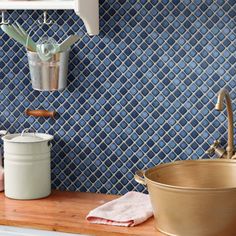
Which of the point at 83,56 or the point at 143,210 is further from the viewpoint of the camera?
the point at 83,56

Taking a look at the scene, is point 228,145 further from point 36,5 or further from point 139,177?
point 36,5

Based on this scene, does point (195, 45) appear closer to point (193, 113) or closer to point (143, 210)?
point (193, 113)

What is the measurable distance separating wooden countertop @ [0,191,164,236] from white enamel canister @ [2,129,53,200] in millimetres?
39

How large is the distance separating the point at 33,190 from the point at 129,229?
22.0 inches

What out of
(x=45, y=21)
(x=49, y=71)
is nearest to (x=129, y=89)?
(x=49, y=71)

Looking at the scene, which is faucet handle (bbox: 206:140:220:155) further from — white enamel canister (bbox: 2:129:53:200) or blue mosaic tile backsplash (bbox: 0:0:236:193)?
white enamel canister (bbox: 2:129:53:200)

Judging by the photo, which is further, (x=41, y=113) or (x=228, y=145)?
(x=41, y=113)

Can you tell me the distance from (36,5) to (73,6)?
159mm

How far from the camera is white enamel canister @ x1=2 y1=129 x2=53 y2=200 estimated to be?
9.25 ft

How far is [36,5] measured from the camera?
2705mm

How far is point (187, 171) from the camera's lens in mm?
2613

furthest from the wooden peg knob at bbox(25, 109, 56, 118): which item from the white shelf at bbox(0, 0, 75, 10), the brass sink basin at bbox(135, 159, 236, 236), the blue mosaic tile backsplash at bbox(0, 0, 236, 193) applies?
the brass sink basin at bbox(135, 159, 236, 236)

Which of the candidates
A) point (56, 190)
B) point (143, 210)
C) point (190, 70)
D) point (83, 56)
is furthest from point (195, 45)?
point (56, 190)

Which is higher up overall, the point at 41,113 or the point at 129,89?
the point at 129,89
